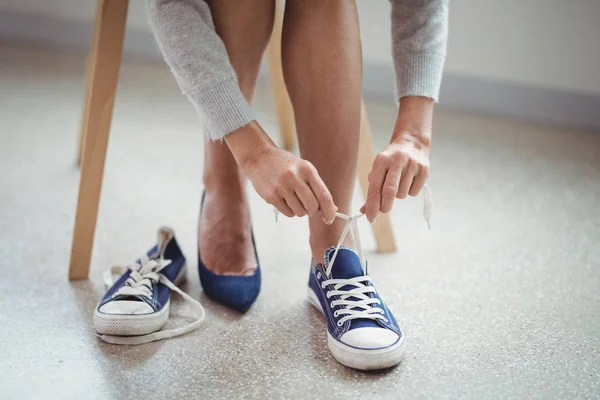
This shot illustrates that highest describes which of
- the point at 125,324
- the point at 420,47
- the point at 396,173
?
the point at 420,47

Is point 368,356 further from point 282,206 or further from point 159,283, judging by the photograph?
point 159,283

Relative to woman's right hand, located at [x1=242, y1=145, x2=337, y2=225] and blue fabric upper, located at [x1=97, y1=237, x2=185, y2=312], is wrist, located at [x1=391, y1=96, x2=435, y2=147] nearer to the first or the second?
woman's right hand, located at [x1=242, y1=145, x2=337, y2=225]

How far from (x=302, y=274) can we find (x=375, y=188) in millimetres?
295

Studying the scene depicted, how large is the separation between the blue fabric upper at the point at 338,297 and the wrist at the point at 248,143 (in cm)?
14

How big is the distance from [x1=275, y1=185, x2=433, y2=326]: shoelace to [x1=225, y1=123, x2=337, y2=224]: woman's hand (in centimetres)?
Answer: 6

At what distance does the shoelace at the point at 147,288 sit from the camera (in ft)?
2.46

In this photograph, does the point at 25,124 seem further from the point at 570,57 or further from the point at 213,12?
the point at 570,57

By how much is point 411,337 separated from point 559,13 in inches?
42.9

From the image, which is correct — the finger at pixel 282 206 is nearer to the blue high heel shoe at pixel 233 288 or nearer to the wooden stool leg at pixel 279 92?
the blue high heel shoe at pixel 233 288

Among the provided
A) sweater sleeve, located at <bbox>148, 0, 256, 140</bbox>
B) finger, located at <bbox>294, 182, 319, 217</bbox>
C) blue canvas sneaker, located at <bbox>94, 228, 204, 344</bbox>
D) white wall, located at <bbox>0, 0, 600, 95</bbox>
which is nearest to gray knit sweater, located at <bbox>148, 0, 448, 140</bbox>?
sweater sleeve, located at <bbox>148, 0, 256, 140</bbox>

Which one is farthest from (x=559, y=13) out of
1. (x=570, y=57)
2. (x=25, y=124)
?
(x=25, y=124)

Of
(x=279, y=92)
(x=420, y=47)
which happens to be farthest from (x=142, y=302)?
(x=279, y=92)

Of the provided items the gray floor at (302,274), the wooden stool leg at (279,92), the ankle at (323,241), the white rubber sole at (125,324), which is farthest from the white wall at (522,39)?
the white rubber sole at (125,324)

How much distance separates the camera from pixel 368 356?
0.69 m
